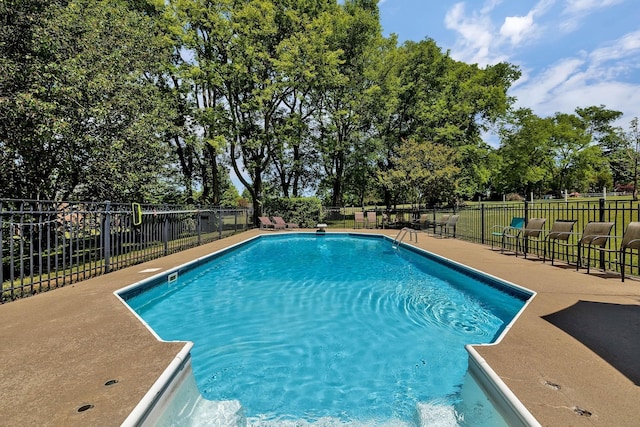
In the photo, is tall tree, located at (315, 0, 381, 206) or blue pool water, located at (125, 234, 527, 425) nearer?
blue pool water, located at (125, 234, 527, 425)

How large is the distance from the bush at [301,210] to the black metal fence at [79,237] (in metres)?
6.52

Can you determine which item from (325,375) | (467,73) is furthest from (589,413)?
(467,73)

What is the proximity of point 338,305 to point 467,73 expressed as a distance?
29.1 m

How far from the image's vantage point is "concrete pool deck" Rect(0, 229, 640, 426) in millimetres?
1972

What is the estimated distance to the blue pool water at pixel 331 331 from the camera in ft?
9.80

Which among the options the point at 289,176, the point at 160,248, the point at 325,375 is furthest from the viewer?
the point at 289,176

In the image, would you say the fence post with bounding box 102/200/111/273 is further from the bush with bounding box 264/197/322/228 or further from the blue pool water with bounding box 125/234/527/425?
the bush with bounding box 264/197/322/228

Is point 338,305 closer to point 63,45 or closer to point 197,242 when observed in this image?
point 197,242

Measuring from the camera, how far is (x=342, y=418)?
2.69m

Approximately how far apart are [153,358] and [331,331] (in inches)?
96.9

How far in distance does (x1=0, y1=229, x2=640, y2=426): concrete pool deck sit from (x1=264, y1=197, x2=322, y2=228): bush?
1521 centimetres

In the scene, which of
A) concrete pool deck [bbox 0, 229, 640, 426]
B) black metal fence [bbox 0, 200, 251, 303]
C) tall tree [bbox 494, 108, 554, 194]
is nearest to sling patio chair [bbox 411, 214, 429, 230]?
black metal fence [bbox 0, 200, 251, 303]

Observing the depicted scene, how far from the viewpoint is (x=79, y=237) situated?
28.5ft

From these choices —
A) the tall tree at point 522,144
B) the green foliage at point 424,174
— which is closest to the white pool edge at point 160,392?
the green foliage at point 424,174
